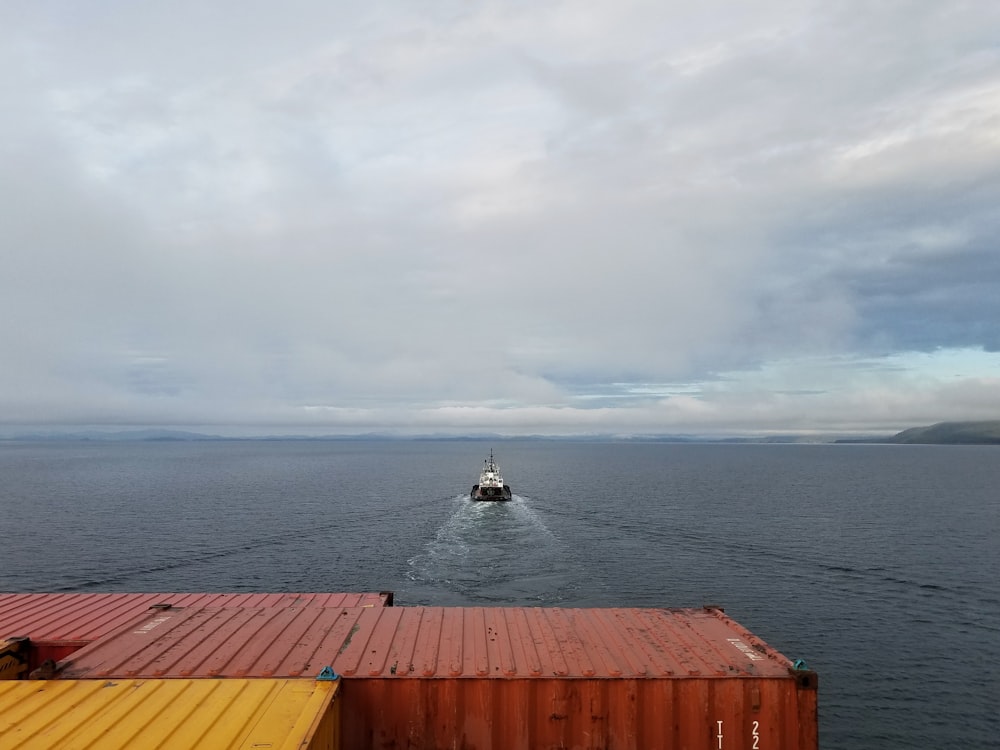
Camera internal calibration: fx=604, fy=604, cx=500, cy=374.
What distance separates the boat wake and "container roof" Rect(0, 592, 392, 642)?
52.8 ft

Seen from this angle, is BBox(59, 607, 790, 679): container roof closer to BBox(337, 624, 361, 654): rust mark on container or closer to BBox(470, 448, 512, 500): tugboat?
BBox(337, 624, 361, 654): rust mark on container

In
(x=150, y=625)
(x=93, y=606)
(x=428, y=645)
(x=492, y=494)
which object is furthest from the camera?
(x=492, y=494)

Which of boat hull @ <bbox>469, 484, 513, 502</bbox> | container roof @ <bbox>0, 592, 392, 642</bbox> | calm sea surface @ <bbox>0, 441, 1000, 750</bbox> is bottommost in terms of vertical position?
calm sea surface @ <bbox>0, 441, 1000, 750</bbox>

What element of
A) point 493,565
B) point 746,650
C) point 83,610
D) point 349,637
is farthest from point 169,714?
point 493,565

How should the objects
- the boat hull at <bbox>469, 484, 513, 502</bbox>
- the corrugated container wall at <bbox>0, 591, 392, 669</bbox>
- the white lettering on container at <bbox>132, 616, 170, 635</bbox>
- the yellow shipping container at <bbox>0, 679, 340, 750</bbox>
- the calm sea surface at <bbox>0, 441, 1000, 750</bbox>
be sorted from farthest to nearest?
the boat hull at <bbox>469, 484, 513, 502</bbox> → the calm sea surface at <bbox>0, 441, 1000, 750</bbox> → the corrugated container wall at <bbox>0, 591, 392, 669</bbox> → the white lettering on container at <bbox>132, 616, 170, 635</bbox> → the yellow shipping container at <bbox>0, 679, 340, 750</bbox>

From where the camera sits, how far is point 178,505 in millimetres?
90375

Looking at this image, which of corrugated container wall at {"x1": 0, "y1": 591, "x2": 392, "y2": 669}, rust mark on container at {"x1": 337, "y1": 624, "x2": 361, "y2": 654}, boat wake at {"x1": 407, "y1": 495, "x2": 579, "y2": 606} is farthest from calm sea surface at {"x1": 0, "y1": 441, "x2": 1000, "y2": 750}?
rust mark on container at {"x1": 337, "y1": 624, "x2": 361, "y2": 654}

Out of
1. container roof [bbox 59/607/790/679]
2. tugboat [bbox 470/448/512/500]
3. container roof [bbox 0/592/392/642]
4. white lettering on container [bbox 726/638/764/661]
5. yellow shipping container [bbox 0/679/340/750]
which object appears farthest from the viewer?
tugboat [bbox 470/448/512/500]

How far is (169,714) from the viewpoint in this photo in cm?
1159

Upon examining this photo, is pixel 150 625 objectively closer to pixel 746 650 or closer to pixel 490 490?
pixel 746 650

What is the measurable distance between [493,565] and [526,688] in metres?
37.0

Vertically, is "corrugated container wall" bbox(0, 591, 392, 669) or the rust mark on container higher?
the rust mark on container

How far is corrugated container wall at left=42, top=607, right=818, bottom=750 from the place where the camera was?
14.4 m

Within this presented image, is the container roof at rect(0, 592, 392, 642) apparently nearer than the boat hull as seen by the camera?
Yes
